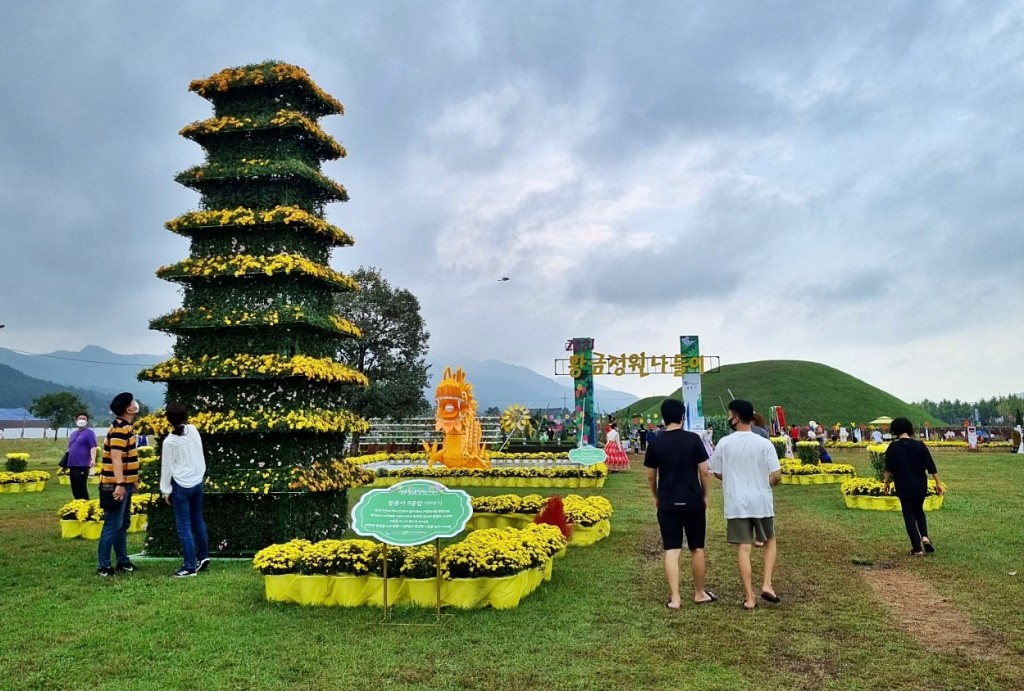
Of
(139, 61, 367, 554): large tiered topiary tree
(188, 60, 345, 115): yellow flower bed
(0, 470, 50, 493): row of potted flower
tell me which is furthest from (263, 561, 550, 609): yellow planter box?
(0, 470, 50, 493): row of potted flower

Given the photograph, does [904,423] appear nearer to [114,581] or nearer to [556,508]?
[556,508]

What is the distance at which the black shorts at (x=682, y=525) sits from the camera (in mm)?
6988

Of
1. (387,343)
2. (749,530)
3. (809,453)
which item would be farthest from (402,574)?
(387,343)

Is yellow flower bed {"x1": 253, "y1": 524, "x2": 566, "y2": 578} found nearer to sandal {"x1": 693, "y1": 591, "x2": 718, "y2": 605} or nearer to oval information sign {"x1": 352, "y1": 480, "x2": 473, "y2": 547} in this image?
oval information sign {"x1": 352, "y1": 480, "x2": 473, "y2": 547}

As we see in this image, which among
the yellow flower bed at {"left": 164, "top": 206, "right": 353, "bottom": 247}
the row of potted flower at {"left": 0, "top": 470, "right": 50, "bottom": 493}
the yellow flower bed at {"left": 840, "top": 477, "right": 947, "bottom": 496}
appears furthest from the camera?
the row of potted flower at {"left": 0, "top": 470, "right": 50, "bottom": 493}

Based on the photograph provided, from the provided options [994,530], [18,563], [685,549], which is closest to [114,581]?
[18,563]

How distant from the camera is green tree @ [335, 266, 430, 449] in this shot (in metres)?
36.4

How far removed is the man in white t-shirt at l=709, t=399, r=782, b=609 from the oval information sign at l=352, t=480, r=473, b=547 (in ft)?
8.62

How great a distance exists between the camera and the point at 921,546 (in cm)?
961

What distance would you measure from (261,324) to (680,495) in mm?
6262

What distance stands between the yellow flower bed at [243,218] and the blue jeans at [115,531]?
13.1 feet

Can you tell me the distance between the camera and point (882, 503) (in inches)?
552

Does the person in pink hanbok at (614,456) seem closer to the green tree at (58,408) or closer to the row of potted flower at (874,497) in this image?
the row of potted flower at (874,497)

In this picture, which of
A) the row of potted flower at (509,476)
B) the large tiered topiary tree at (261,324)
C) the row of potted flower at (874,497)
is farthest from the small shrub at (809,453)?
the large tiered topiary tree at (261,324)
